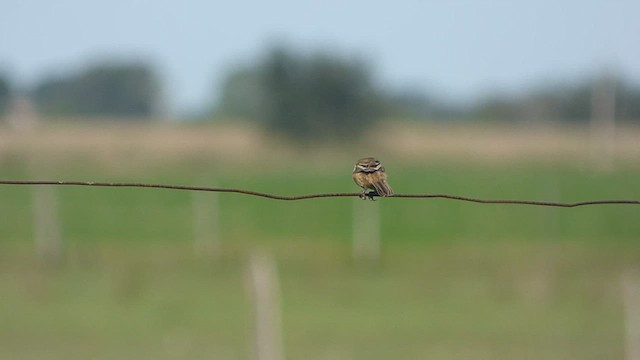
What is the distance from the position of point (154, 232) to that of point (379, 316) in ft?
32.4

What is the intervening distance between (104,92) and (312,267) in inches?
822

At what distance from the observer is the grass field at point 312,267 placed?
1066cm

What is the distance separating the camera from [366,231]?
64.5 ft

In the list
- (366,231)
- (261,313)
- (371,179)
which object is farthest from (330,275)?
(371,179)

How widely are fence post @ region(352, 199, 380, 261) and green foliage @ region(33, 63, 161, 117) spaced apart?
507 inches

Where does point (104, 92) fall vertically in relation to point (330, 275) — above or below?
above

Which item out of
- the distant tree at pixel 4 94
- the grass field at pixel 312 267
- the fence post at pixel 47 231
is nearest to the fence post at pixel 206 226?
the grass field at pixel 312 267

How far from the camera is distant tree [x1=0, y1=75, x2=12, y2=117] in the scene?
865 inches

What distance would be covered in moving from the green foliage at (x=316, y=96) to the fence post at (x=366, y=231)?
13.6 meters

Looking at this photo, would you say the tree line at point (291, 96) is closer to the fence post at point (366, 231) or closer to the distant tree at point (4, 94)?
the distant tree at point (4, 94)

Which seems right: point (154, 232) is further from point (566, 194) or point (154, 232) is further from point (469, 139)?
point (469, 139)

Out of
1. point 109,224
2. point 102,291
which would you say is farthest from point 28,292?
point 109,224

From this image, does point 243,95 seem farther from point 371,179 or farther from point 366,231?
point 371,179

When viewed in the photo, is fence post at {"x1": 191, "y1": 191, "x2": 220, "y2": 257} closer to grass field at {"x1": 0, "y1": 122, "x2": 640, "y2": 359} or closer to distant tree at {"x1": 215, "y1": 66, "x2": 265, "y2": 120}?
grass field at {"x1": 0, "y1": 122, "x2": 640, "y2": 359}
